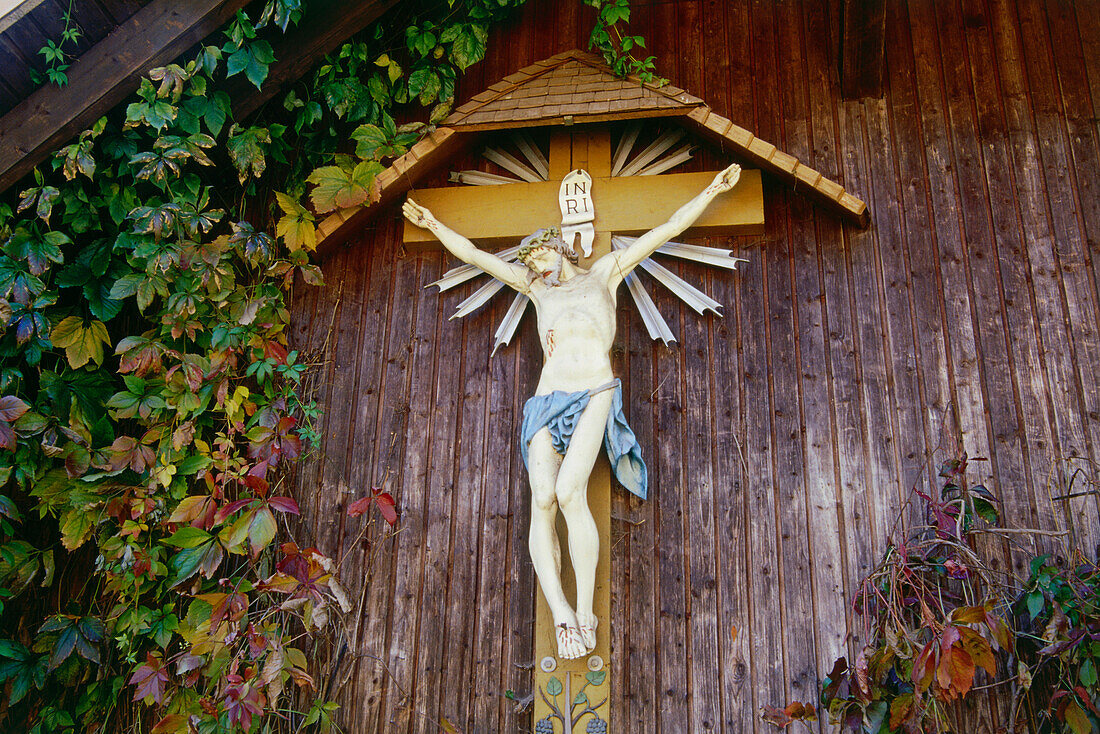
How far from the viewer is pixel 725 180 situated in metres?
3.32

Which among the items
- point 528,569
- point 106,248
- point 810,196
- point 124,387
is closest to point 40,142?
point 106,248

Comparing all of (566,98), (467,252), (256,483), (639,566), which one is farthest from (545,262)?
(256,483)

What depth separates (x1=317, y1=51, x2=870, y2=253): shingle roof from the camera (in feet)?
10.9

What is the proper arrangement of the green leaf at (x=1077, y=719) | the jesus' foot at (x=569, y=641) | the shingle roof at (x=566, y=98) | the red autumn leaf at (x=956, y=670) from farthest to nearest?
the shingle roof at (x=566, y=98) < the jesus' foot at (x=569, y=641) < the green leaf at (x=1077, y=719) < the red autumn leaf at (x=956, y=670)

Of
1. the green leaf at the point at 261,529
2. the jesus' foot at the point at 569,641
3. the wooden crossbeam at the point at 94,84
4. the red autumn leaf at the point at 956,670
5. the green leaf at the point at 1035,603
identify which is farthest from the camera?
the wooden crossbeam at the point at 94,84

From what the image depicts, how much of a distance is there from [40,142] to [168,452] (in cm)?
110

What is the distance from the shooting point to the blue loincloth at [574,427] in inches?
119

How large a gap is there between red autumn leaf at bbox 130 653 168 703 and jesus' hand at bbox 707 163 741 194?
A: 237 cm

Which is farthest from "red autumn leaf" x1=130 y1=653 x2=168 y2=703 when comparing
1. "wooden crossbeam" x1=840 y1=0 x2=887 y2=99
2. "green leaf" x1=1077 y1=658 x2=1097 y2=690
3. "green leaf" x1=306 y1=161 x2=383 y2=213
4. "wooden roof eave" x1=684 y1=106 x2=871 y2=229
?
"wooden crossbeam" x1=840 y1=0 x2=887 y2=99

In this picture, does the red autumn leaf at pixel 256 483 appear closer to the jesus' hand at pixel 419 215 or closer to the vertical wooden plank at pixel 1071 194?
the jesus' hand at pixel 419 215

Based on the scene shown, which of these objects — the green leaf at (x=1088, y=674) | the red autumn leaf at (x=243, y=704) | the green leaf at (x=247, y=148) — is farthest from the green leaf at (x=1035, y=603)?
the green leaf at (x=247, y=148)

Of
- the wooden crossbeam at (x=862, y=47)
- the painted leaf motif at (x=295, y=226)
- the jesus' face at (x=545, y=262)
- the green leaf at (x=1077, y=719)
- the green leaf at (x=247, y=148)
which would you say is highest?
the wooden crossbeam at (x=862, y=47)

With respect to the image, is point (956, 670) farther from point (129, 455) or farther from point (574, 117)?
point (129, 455)

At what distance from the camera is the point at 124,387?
3523mm
